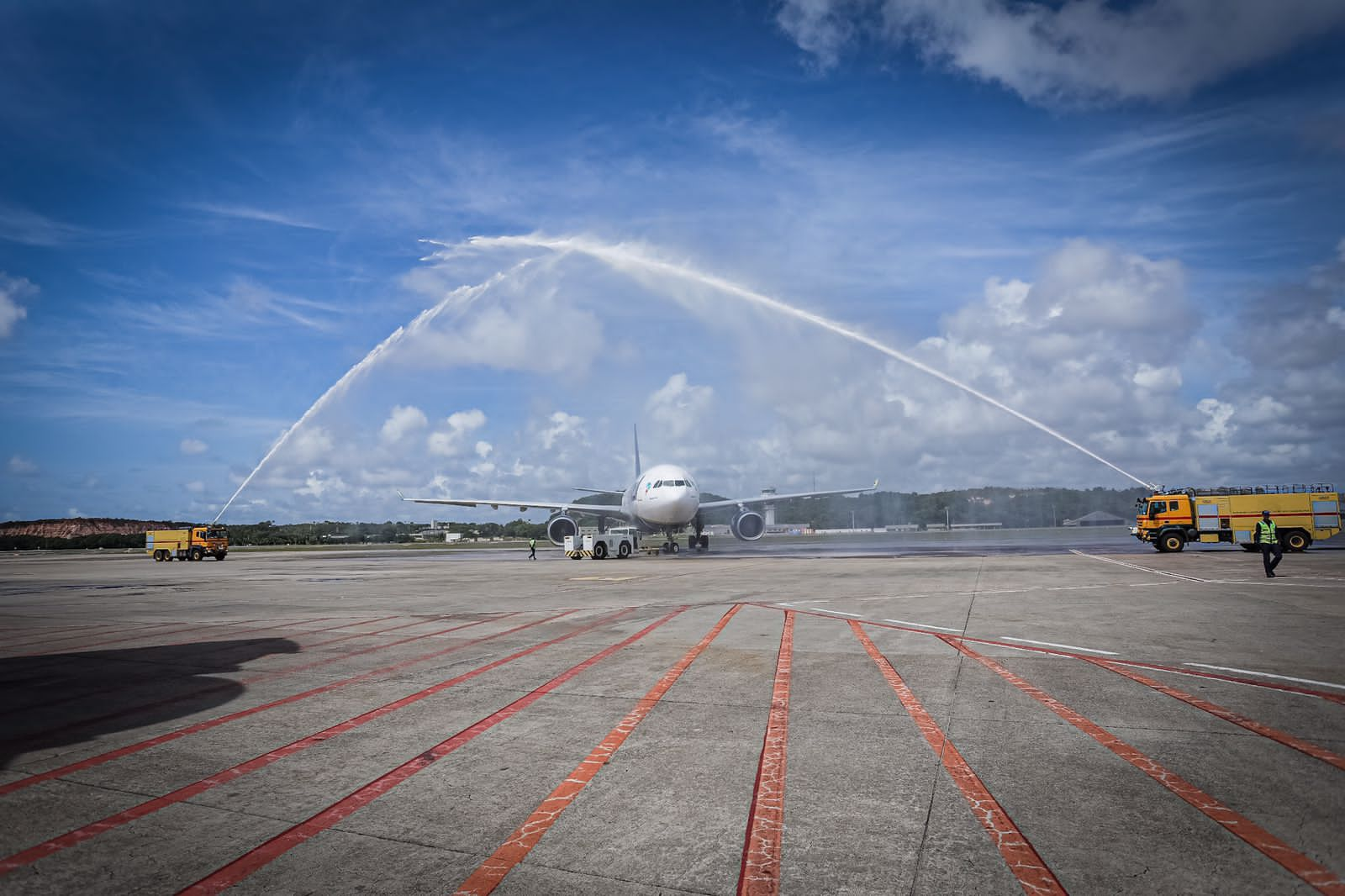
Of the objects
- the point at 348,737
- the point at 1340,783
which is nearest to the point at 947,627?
the point at 1340,783

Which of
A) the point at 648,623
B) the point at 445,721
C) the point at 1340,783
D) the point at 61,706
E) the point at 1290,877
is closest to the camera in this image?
the point at 1290,877

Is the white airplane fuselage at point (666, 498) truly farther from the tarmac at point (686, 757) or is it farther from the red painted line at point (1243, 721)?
the red painted line at point (1243, 721)

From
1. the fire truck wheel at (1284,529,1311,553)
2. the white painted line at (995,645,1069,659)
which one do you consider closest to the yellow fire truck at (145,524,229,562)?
the white painted line at (995,645,1069,659)

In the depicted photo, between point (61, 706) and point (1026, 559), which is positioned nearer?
point (61, 706)

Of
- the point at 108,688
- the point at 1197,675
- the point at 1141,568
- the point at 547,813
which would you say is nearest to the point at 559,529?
the point at 1141,568

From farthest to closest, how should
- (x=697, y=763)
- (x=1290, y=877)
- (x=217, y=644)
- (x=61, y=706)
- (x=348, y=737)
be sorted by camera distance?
(x=217, y=644), (x=61, y=706), (x=348, y=737), (x=697, y=763), (x=1290, y=877)

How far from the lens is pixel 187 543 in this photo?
155 feet

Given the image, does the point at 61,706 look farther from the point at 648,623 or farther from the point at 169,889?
the point at 648,623

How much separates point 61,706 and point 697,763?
6.40 m

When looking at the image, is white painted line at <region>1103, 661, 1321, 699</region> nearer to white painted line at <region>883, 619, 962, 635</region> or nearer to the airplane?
white painted line at <region>883, 619, 962, 635</region>

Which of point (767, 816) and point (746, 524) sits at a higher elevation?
point (746, 524)

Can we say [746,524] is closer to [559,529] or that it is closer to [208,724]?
[559,529]

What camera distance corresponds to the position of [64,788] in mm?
4852

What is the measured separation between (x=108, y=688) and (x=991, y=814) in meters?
8.78
